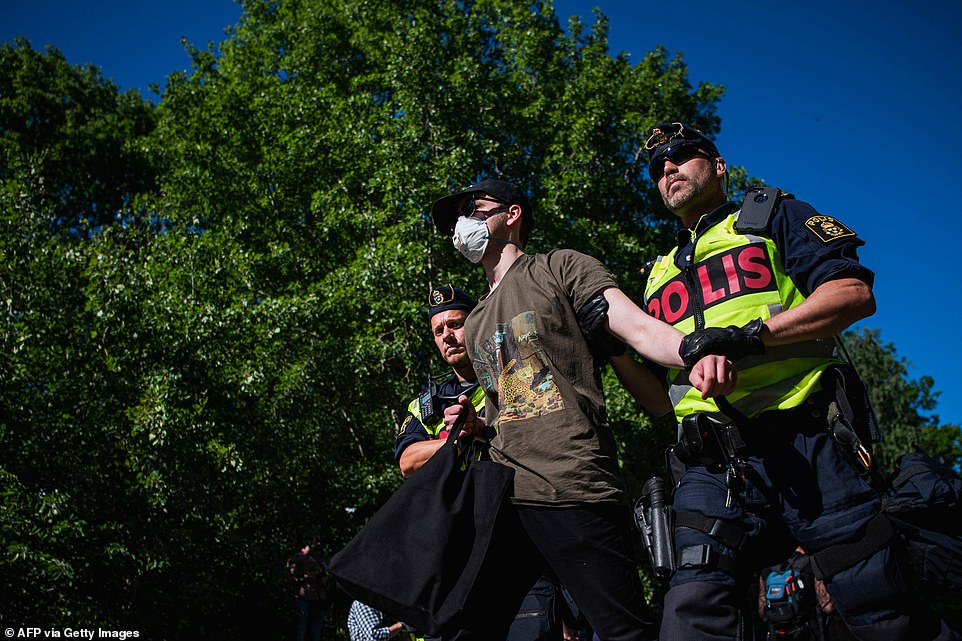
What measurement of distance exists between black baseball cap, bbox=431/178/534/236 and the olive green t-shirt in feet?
1.18

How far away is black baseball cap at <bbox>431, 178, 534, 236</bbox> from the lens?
10.3 feet

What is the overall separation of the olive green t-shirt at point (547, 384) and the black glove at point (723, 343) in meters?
0.41

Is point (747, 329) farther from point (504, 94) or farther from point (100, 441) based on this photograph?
point (504, 94)

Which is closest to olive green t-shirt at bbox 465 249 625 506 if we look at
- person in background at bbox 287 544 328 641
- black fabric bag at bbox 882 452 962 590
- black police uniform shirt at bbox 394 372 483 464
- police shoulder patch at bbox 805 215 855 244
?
police shoulder patch at bbox 805 215 855 244

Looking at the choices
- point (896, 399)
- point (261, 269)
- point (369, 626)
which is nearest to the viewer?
point (369, 626)

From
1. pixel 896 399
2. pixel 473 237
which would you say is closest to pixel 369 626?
pixel 473 237

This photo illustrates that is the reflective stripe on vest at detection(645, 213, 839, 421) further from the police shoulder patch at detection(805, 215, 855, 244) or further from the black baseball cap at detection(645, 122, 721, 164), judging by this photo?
the black baseball cap at detection(645, 122, 721, 164)

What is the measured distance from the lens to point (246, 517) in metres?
11.1

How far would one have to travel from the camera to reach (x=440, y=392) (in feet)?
14.3

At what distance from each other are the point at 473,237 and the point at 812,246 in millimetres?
1336

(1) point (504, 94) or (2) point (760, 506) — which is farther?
(1) point (504, 94)

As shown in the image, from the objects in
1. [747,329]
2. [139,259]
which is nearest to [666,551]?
[747,329]

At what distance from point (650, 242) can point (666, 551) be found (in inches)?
604

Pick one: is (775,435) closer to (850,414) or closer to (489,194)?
(850,414)
